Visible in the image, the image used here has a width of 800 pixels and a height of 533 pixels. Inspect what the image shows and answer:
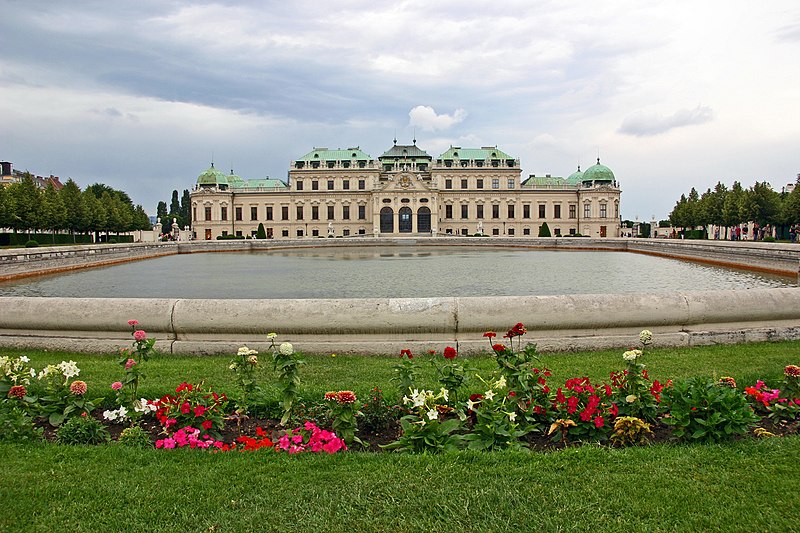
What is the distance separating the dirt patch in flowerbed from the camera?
5.10m

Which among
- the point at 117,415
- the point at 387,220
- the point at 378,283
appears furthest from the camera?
the point at 387,220

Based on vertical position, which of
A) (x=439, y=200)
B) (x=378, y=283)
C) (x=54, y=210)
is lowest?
(x=378, y=283)

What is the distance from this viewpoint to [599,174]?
103125 mm

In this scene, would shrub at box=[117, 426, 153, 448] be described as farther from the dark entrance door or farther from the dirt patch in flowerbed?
the dark entrance door

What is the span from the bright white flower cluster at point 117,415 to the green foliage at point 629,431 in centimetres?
462

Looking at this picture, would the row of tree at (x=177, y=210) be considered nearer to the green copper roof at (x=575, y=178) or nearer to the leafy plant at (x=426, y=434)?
the green copper roof at (x=575, y=178)

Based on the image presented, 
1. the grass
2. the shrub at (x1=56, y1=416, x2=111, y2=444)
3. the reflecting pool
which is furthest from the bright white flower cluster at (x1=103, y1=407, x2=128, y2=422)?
the reflecting pool

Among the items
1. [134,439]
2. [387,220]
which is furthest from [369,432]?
[387,220]

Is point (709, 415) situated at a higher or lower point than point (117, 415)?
higher

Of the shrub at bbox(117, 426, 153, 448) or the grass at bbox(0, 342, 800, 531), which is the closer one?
the grass at bbox(0, 342, 800, 531)

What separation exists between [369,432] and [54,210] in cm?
5965

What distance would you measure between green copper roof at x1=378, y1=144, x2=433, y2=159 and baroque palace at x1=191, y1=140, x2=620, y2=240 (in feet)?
17.5

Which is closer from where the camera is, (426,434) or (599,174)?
(426,434)

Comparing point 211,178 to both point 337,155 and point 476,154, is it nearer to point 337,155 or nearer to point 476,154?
point 337,155
